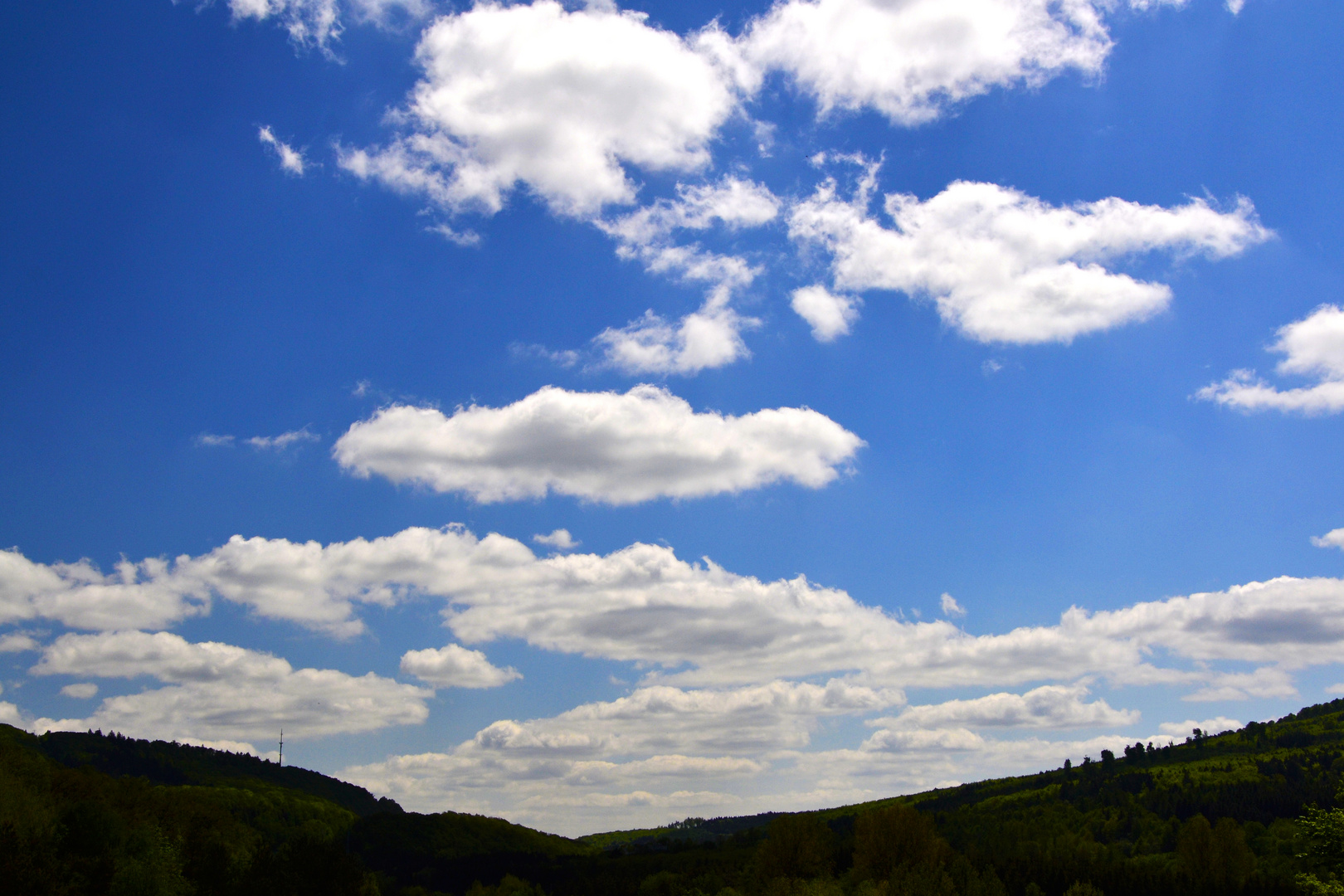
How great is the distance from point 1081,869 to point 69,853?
179091mm

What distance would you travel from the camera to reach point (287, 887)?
104 m

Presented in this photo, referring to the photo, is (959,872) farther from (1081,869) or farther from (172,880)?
(172,880)

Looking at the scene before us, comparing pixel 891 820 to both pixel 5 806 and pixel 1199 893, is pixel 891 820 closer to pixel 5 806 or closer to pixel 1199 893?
pixel 1199 893

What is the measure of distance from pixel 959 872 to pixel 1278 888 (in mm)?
57409

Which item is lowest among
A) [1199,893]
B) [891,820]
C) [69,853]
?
[1199,893]

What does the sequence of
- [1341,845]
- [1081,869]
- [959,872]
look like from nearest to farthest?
[1341,845] < [959,872] < [1081,869]

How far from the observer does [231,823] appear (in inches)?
6614

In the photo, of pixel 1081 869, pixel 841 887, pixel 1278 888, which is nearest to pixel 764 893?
pixel 841 887

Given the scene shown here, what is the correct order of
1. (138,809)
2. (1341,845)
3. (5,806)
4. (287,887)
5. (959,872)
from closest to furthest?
(1341,845)
(5,806)
(287,887)
(138,809)
(959,872)

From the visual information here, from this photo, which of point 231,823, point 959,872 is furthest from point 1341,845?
point 231,823

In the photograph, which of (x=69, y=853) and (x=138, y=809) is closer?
(x=69, y=853)

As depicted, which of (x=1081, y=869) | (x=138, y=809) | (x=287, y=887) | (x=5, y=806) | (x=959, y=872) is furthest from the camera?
(x=1081, y=869)

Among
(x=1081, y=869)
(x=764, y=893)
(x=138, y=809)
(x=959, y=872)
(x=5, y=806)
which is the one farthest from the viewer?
(x=1081, y=869)

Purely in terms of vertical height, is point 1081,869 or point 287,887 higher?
point 287,887
